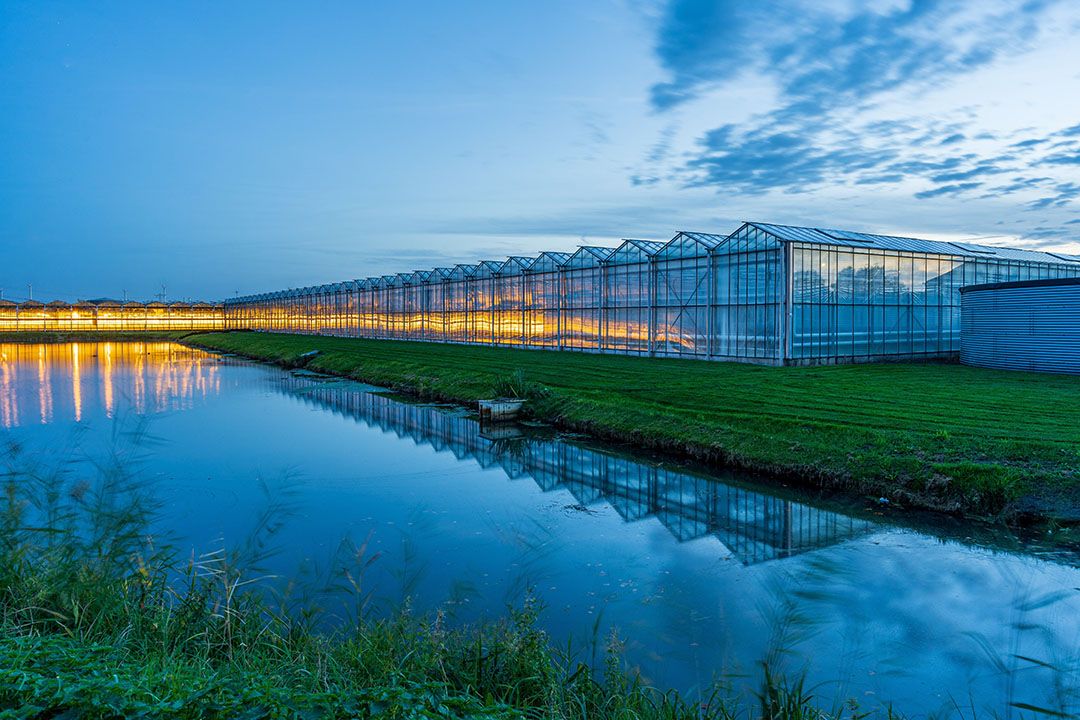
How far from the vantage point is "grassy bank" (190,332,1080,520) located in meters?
12.5

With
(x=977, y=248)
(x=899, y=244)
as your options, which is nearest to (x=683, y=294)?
(x=899, y=244)

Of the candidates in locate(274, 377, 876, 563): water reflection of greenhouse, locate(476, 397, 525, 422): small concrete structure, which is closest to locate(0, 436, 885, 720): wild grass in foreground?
locate(274, 377, 876, 563): water reflection of greenhouse

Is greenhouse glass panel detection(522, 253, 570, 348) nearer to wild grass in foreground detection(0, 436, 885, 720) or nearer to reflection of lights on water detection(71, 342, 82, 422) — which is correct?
reflection of lights on water detection(71, 342, 82, 422)

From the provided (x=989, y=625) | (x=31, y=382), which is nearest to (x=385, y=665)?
(x=989, y=625)

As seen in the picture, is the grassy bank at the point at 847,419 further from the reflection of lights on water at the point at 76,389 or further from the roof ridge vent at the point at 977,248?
the reflection of lights on water at the point at 76,389

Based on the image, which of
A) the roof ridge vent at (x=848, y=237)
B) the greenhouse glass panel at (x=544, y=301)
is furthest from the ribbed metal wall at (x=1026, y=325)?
the greenhouse glass panel at (x=544, y=301)

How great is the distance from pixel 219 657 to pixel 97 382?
31.6 meters

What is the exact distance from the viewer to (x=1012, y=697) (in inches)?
247

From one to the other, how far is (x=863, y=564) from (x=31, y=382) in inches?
1408

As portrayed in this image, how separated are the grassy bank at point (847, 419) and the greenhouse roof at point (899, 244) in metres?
5.72

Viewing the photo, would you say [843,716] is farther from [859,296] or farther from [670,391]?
[859,296]

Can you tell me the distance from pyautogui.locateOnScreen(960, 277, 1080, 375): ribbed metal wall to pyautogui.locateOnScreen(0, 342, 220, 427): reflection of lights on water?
1160 inches

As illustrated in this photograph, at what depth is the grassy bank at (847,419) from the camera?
12.5m

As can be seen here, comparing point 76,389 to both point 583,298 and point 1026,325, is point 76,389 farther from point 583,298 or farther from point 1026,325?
point 1026,325
